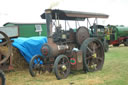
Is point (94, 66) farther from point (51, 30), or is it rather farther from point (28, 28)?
point (28, 28)

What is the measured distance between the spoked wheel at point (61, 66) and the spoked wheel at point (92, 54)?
2.82ft

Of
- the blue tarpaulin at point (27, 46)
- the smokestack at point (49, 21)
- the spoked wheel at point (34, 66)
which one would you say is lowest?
the spoked wheel at point (34, 66)

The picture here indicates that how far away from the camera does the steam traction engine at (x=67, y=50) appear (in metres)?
7.06

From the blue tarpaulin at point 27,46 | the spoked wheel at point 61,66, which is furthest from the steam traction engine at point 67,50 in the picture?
the blue tarpaulin at point 27,46

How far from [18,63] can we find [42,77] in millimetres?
2106

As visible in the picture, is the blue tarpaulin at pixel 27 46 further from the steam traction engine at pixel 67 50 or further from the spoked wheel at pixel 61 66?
the spoked wheel at pixel 61 66

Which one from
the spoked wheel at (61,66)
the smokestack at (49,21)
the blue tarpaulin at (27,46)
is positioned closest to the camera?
the spoked wheel at (61,66)

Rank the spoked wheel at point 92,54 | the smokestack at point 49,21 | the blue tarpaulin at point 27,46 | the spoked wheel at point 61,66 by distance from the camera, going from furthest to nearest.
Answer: the blue tarpaulin at point 27,46 < the spoked wheel at point 92,54 < the smokestack at point 49,21 < the spoked wheel at point 61,66

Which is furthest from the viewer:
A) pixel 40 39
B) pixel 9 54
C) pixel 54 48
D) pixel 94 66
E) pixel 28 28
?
pixel 28 28

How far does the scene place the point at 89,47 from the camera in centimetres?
818

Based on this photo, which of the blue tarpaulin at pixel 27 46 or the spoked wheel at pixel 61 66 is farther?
the blue tarpaulin at pixel 27 46

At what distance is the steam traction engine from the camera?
23.2ft

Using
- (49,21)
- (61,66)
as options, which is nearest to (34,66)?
(61,66)

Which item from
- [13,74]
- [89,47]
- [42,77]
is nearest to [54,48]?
[42,77]
